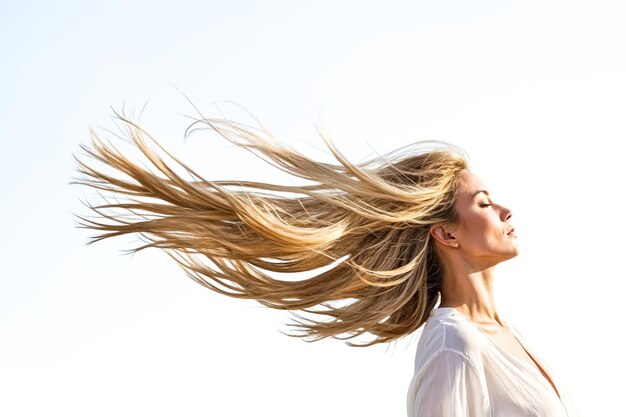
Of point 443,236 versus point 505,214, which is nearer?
point 505,214

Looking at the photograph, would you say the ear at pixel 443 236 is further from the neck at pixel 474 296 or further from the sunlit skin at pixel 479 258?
the neck at pixel 474 296

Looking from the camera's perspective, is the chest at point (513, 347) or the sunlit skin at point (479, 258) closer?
the chest at point (513, 347)

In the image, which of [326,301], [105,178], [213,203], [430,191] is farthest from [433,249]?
[105,178]

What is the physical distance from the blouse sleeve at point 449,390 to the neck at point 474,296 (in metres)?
0.55

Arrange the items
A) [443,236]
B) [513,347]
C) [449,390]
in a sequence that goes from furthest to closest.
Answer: [443,236]
[513,347]
[449,390]

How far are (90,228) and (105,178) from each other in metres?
0.28

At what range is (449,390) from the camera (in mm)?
4871

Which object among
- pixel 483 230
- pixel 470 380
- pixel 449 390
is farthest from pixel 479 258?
pixel 449 390

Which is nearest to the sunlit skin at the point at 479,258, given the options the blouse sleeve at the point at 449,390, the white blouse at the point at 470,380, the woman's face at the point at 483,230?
the woman's face at the point at 483,230

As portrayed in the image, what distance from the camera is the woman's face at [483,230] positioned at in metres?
5.54

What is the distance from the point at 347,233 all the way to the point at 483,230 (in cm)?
77

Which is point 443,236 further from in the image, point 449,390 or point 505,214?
point 449,390

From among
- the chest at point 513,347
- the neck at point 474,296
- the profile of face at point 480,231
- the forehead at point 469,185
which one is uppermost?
the forehead at point 469,185

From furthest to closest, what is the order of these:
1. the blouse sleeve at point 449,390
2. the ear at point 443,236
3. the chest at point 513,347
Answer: the ear at point 443,236
the chest at point 513,347
the blouse sleeve at point 449,390
